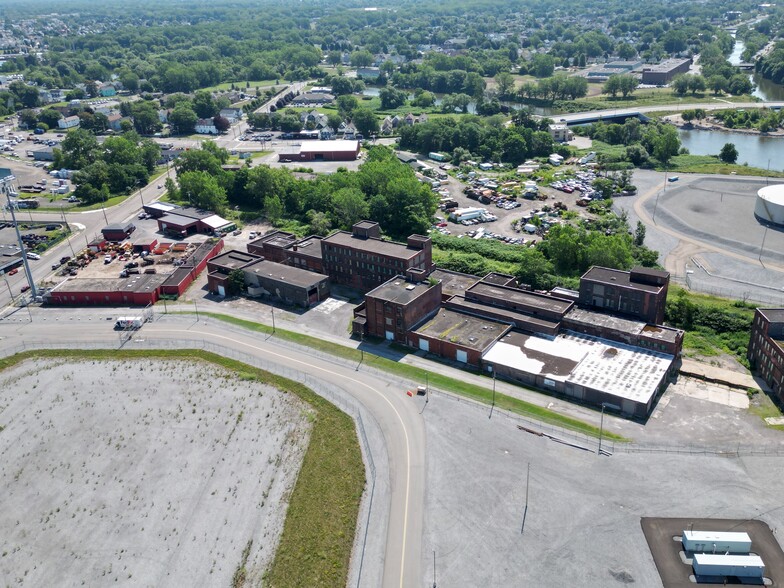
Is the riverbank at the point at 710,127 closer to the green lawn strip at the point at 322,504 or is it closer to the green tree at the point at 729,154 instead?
the green tree at the point at 729,154

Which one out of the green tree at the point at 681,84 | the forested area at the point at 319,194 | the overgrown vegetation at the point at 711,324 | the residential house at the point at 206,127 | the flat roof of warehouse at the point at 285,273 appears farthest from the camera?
the green tree at the point at 681,84


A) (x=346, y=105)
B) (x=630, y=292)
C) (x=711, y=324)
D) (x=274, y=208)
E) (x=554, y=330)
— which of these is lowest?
(x=711, y=324)

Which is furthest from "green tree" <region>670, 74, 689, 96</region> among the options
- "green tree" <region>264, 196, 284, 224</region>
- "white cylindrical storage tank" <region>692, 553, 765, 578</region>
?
"white cylindrical storage tank" <region>692, 553, 765, 578</region>

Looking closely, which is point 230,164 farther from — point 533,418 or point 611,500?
point 611,500

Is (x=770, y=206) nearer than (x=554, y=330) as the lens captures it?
No

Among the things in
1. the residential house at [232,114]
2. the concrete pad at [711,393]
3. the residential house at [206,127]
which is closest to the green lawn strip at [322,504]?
the concrete pad at [711,393]

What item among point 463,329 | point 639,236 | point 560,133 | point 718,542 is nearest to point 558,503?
point 718,542

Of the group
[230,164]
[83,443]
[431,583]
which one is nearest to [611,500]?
[431,583]

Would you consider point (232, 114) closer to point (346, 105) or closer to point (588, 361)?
point (346, 105)
